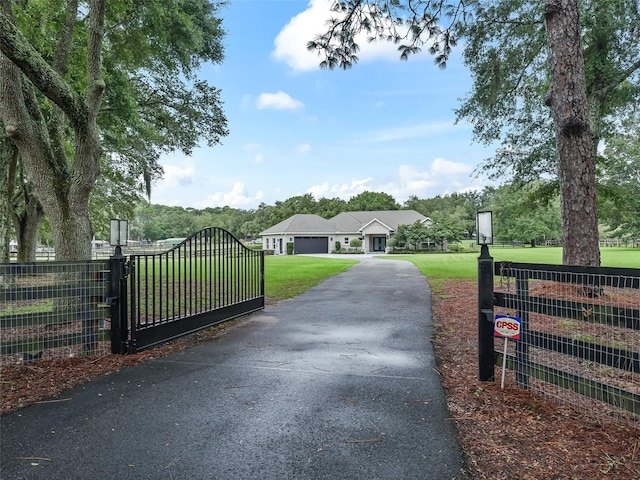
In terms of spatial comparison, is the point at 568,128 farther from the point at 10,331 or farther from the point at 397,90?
the point at 397,90

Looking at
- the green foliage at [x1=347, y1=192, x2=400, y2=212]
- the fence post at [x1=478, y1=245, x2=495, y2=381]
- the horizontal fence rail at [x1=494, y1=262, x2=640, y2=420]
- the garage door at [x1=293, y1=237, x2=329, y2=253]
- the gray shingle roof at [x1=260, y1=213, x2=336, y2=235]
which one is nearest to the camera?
the horizontal fence rail at [x1=494, y1=262, x2=640, y2=420]

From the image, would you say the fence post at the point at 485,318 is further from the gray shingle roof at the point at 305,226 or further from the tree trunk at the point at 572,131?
the gray shingle roof at the point at 305,226

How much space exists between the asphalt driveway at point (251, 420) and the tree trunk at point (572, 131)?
12.6 feet

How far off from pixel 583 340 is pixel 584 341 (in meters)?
0.21

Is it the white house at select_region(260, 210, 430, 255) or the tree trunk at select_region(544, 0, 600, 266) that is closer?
the tree trunk at select_region(544, 0, 600, 266)

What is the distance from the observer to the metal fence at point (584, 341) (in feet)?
8.64

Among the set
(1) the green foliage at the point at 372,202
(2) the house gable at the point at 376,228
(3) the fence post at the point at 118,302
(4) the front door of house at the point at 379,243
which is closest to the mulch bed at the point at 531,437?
(3) the fence post at the point at 118,302

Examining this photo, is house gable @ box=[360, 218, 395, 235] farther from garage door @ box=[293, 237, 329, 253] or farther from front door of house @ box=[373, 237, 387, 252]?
garage door @ box=[293, 237, 329, 253]

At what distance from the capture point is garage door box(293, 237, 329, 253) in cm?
4144

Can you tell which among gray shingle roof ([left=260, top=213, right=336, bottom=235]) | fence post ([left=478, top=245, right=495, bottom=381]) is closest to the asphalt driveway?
fence post ([left=478, top=245, right=495, bottom=381])

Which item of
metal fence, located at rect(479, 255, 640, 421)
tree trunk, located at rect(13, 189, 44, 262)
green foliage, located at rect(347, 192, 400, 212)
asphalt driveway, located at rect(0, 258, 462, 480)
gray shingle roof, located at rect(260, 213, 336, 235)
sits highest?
green foliage, located at rect(347, 192, 400, 212)

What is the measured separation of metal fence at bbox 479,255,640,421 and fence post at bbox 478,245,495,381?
3.0 inches

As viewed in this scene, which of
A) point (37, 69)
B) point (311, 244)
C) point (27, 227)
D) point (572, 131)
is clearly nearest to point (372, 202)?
point (311, 244)

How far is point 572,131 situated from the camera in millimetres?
6336
